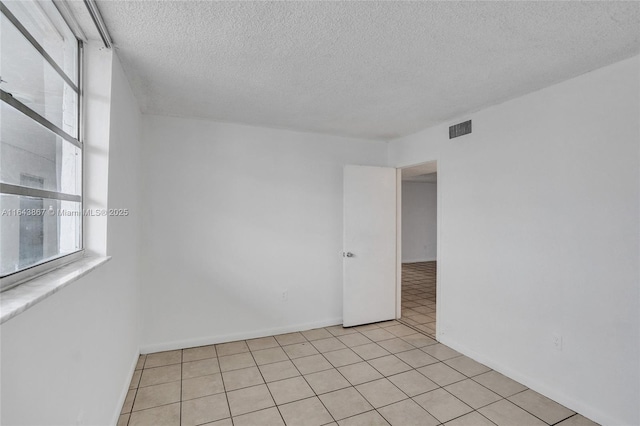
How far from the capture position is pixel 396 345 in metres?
3.49

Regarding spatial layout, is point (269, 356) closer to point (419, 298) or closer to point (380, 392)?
point (380, 392)

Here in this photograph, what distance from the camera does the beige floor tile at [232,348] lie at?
3.29 metres

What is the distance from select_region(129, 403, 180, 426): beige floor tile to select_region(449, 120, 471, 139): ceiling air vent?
11.6 feet

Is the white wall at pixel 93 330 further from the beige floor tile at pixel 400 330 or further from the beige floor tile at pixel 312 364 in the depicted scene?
the beige floor tile at pixel 400 330

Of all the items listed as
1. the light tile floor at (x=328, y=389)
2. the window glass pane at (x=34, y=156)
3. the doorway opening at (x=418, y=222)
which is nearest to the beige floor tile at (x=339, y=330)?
the light tile floor at (x=328, y=389)

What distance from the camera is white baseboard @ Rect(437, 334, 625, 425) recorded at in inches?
85.2

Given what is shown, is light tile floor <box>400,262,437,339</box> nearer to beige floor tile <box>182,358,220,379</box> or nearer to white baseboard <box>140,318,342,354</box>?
white baseboard <box>140,318,342,354</box>

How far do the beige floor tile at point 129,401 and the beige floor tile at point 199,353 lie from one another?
609 millimetres

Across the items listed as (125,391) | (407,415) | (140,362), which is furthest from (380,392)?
(140,362)

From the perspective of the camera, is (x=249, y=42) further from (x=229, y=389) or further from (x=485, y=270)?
(x=485, y=270)

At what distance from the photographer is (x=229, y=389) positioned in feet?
8.49

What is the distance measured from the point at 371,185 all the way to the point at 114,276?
304 cm

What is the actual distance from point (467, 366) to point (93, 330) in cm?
305

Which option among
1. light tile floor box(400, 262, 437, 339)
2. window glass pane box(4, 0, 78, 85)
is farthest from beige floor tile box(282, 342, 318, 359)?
window glass pane box(4, 0, 78, 85)
